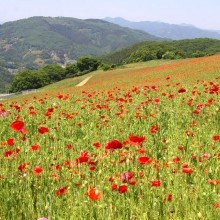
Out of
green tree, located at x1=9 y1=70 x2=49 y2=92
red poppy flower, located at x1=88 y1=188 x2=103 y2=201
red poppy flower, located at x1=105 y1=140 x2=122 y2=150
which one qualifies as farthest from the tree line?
red poppy flower, located at x1=88 y1=188 x2=103 y2=201

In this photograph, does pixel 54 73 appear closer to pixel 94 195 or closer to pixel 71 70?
pixel 71 70

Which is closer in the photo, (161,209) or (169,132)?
(161,209)

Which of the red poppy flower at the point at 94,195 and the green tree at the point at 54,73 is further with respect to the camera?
the green tree at the point at 54,73

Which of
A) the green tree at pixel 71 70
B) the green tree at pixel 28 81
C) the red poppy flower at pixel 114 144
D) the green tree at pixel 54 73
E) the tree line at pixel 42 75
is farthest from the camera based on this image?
the green tree at pixel 54 73

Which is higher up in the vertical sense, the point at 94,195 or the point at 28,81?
the point at 94,195

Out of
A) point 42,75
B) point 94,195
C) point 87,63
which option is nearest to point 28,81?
point 42,75

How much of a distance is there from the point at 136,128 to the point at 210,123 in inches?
59.3

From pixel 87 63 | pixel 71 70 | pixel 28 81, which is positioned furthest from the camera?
pixel 71 70

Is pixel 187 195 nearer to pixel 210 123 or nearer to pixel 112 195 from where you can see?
pixel 112 195

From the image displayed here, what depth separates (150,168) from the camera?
4105 mm

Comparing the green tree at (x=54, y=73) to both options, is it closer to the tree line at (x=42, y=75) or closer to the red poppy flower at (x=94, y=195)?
the tree line at (x=42, y=75)

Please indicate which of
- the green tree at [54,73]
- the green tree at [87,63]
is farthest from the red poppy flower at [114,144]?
the green tree at [54,73]

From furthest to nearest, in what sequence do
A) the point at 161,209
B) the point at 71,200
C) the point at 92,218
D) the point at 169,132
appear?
the point at 169,132 → the point at 71,200 → the point at 161,209 → the point at 92,218

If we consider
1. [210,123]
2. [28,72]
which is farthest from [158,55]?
[210,123]
